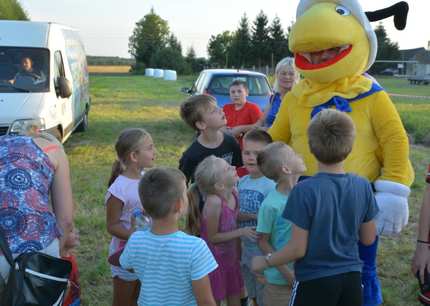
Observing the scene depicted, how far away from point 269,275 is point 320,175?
2.72 feet

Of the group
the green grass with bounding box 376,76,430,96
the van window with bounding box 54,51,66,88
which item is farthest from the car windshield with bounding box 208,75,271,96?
the green grass with bounding box 376,76,430,96

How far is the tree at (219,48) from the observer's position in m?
66.2

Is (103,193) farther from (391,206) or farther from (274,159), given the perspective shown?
(391,206)

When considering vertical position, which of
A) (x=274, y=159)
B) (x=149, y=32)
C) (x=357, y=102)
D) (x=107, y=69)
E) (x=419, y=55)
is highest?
(x=149, y=32)

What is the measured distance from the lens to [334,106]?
279 centimetres

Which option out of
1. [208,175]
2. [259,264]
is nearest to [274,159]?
[208,175]

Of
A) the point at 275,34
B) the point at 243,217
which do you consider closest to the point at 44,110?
the point at 243,217

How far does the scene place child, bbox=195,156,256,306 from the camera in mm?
2777

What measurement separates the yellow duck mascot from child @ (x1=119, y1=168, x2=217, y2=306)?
0.97 metres

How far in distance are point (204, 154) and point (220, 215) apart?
61 centimetres

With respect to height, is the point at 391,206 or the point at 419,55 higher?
the point at 419,55

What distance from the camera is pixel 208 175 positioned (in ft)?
9.08

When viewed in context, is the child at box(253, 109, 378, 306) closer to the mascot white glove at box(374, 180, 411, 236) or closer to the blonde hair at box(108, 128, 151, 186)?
the mascot white glove at box(374, 180, 411, 236)

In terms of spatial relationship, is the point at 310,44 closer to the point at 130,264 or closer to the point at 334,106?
the point at 334,106
